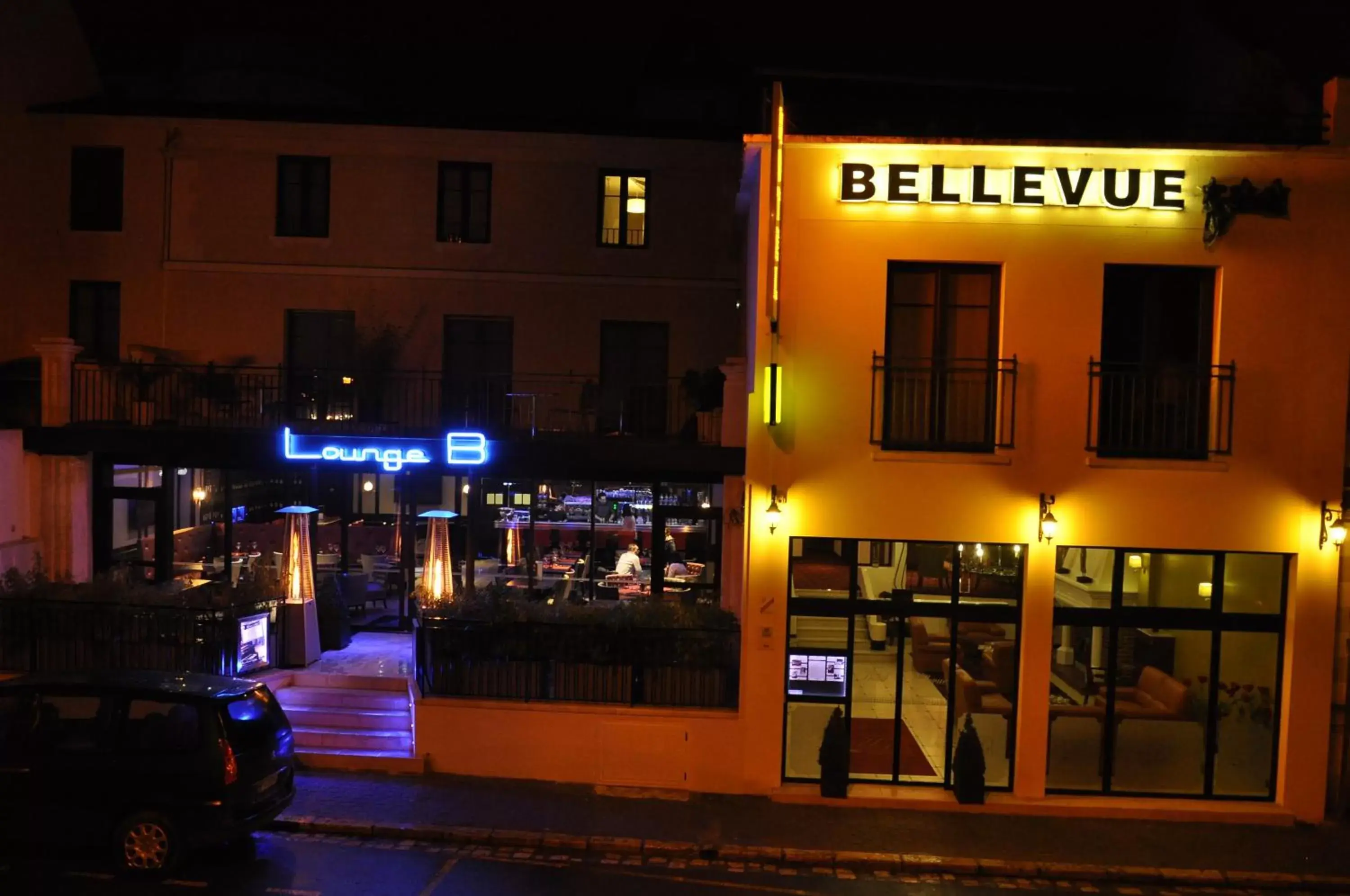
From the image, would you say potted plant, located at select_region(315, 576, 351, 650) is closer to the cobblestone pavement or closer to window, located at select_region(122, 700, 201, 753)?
the cobblestone pavement

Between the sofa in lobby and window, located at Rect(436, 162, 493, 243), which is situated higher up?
window, located at Rect(436, 162, 493, 243)

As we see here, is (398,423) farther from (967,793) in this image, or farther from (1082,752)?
(1082,752)

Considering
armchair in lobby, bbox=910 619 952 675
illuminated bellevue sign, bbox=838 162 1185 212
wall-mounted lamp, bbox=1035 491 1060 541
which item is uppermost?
illuminated bellevue sign, bbox=838 162 1185 212

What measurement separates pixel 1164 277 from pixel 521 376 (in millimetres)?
10038

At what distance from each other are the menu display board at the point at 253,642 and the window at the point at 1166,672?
35.8 feet

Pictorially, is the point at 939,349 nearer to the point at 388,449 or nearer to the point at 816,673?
the point at 816,673

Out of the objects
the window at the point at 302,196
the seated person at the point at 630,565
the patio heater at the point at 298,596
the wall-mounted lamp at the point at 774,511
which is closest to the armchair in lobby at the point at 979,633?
the wall-mounted lamp at the point at 774,511

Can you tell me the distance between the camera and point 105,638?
1290 centimetres

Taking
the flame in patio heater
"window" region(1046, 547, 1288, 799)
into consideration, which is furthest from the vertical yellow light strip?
the flame in patio heater

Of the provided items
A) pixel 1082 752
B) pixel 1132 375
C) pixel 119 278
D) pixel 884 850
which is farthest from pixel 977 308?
pixel 119 278

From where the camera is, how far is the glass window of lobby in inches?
457

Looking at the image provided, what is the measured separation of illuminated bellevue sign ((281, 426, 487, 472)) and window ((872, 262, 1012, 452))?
6.11 metres

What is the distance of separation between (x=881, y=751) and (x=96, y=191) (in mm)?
16263

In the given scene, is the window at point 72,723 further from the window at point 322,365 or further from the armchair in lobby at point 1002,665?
the armchair in lobby at point 1002,665
